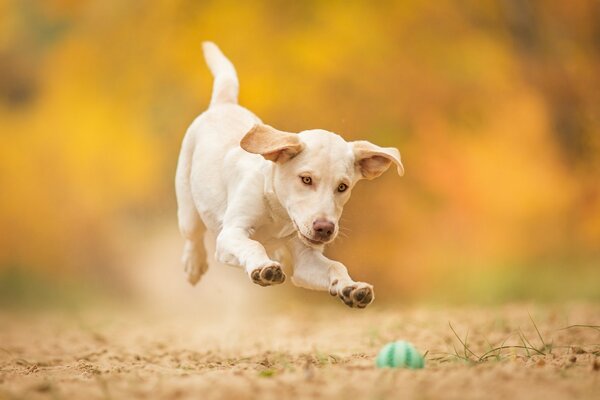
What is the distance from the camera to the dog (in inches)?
184

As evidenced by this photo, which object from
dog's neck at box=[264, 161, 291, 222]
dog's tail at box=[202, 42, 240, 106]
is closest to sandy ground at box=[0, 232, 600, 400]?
dog's neck at box=[264, 161, 291, 222]

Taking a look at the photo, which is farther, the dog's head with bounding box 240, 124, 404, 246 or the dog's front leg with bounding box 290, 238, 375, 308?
the dog's head with bounding box 240, 124, 404, 246

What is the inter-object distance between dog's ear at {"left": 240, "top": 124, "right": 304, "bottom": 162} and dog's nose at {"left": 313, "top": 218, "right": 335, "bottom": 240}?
485mm

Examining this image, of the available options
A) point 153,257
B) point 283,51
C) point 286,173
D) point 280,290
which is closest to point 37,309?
point 153,257

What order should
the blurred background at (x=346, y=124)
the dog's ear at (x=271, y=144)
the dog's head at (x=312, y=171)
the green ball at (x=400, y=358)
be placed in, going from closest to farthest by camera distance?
1. the green ball at (x=400, y=358)
2. the dog's head at (x=312, y=171)
3. the dog's ear at (x=271, y=144)
4. the blurred background at (x=346, y=124)

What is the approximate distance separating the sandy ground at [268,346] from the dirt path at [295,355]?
11 mm

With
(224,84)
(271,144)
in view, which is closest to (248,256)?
(271,144)

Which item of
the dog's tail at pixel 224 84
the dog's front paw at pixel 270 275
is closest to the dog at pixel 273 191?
the dog's front paw at pixel 270 275

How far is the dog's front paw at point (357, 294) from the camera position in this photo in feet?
14.5

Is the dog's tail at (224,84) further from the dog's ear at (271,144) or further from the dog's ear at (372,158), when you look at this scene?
the dog's ear at (372,158)

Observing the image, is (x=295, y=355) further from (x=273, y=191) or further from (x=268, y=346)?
(x=273, y=191)

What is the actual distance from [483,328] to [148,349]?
2.86 meters

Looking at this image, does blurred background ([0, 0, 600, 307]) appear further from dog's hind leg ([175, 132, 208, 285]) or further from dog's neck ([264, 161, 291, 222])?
dog's neck ([264, 161, 291, 222])

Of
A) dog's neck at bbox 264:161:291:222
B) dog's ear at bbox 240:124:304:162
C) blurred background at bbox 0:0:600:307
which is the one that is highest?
blurred background at bbox 0:0:600:307
